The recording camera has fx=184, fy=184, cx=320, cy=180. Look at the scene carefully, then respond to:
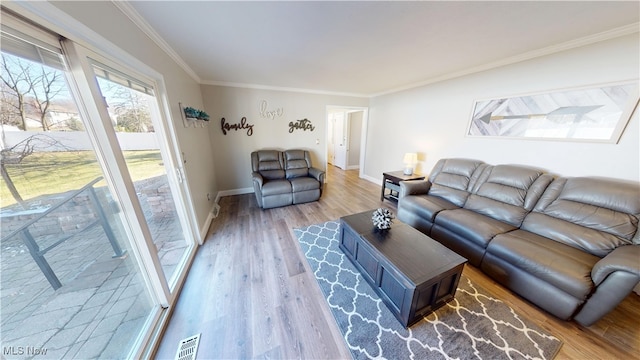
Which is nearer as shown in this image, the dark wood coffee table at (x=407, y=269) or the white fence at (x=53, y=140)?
the white fence at (x=53, y=140)

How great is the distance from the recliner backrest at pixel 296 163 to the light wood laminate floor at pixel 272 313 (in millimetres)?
1610

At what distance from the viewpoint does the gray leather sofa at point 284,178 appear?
3184 millimetres

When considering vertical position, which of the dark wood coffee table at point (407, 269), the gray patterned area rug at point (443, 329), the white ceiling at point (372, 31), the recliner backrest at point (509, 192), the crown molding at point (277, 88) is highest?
the white ceiling at point (372, 31)

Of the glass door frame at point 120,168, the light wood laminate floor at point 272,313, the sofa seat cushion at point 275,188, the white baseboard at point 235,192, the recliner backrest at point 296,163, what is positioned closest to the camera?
the glass door frame at point 120,168

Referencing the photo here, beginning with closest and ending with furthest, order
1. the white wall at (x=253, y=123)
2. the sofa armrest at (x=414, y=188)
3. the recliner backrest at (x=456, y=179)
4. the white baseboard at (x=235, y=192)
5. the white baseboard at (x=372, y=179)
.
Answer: the recliner backrest at (x=456, y=179), the sofa armrest at (x=414, y=188), the white wall at (x=253, y=123), the white baseboard at (x=235, y=192), the white baseboard at (x=372, y=179)

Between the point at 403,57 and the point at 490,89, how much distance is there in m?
1.37

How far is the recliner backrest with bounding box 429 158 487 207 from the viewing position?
2.49 metres

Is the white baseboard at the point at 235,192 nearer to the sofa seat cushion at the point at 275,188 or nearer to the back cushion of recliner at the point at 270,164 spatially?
the back cushion of recliner at the point at 270,164

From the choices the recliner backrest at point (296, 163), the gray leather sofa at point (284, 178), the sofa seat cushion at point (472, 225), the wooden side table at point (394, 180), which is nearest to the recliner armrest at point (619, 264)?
the sofa seat cushion at point (472, 225)

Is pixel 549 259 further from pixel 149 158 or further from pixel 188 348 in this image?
pixel 149 158

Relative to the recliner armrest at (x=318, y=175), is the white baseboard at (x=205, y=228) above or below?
below

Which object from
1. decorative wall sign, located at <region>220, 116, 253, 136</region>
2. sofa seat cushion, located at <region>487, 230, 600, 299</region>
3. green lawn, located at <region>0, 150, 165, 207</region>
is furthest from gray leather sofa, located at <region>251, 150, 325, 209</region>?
sofa seat cushion, located at <region>487, 230, 600, 299</region>

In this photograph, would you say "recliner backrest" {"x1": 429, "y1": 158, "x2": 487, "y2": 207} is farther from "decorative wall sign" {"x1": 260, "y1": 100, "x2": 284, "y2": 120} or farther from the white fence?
the white fence

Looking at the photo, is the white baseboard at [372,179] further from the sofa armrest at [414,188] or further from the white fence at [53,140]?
the white fence at [53,140]
